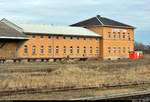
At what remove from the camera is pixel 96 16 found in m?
65.1

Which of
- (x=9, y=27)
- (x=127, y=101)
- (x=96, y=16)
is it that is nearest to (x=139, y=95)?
(x=127, y=101)

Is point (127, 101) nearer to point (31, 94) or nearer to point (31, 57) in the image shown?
point (31, 94)

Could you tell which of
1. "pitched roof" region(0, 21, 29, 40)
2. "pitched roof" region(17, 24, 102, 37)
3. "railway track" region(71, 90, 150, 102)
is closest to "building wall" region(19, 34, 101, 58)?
"pitched roof" region(17, 24, 102, 37)

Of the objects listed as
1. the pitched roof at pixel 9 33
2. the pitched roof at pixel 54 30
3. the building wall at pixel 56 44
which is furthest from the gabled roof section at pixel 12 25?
the building wall at pixel 56 44

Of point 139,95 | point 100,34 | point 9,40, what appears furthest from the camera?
point 100,34

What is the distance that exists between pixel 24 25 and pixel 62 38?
7491 mm

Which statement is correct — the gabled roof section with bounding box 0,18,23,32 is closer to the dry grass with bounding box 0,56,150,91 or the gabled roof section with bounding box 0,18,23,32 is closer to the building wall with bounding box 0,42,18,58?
the building wall with bounding box 0,42,18,58

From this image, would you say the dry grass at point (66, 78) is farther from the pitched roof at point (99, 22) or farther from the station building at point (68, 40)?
the pitched roof at point (99, 22)

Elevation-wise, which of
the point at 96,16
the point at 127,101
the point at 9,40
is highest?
the point at 96,16

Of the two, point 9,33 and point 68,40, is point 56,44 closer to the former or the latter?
point 68,40

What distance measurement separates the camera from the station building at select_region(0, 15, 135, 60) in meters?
47.5

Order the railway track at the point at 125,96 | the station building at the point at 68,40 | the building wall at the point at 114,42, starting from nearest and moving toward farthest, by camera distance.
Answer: the railway track at the point at 125,96, the station building at the point at 68,40, the building wall at the point at 114,42

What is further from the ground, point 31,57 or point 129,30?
point 129,30

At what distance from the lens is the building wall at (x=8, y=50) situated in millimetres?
45656
